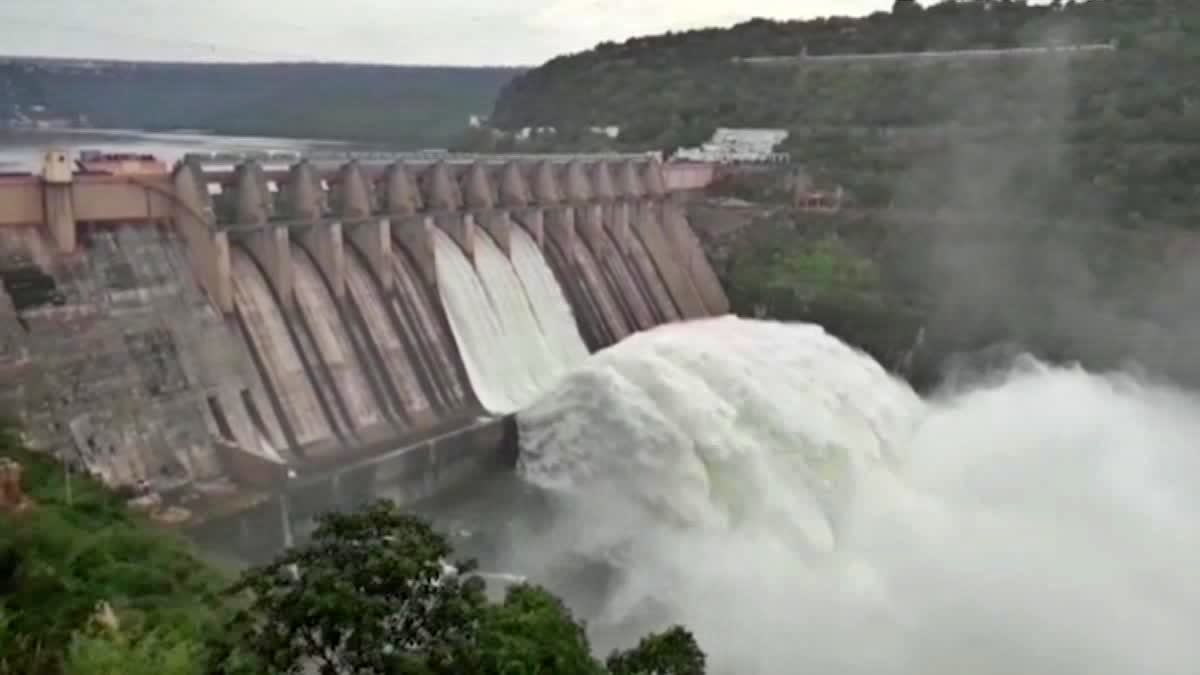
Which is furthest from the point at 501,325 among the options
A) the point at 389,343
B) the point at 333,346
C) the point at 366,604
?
the point at 366,604

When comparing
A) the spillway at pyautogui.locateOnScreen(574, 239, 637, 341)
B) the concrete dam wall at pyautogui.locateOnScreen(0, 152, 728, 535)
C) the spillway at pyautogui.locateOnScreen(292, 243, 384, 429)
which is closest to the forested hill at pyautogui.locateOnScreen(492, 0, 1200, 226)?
the spillway at pyautogui.locateOnScreen(574, 239, 637, 341)

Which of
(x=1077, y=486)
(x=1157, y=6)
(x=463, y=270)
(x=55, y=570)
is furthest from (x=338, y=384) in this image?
(x=1157, y=6)

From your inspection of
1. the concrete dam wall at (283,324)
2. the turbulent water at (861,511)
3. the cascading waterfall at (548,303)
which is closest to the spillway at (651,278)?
the concrete dam wall at (283,324)

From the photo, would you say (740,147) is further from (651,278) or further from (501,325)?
(501,325)

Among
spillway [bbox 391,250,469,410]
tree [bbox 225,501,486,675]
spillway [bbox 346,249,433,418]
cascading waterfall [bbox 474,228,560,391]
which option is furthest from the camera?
cascading waterfall [bbox 474,228,560,391]

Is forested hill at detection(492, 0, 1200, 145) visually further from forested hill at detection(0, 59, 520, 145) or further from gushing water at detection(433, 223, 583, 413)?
gushing water at detection(433, 223, 583, 413)

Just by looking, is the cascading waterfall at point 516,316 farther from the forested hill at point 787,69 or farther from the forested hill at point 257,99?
the forested hill at point 787,69
